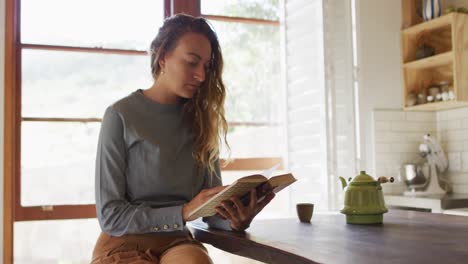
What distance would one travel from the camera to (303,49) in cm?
352

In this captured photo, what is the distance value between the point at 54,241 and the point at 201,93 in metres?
1.48

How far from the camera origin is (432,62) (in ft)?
11.5

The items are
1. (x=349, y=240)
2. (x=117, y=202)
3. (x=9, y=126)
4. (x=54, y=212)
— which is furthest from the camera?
(x=54, y=212)

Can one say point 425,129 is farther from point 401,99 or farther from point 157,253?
point 157,253

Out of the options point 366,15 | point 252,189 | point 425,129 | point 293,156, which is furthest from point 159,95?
point 425,129

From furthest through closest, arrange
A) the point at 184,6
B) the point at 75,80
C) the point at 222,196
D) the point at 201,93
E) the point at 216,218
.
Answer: the point at 184,6
the point at 75,80
the point at 201,93
the point at 216,218
the point at 222,196

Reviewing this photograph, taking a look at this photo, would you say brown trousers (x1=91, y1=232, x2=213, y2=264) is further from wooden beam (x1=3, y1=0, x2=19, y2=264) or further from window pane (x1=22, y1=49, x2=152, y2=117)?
window pane (x1=22, y1=49, x2=152, y2=117)

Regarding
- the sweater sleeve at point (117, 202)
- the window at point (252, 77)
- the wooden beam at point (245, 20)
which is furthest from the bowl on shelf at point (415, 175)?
the sweater sleeve at point (117, 202)

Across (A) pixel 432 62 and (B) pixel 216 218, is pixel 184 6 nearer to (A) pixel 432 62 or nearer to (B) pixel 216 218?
(A) pixel 432 62

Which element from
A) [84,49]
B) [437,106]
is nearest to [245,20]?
[84,49]

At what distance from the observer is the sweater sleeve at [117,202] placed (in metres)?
1.69

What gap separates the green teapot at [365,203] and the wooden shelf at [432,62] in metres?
1.80

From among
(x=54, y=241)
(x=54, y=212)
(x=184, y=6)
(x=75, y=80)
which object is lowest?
(x=54, y=241)

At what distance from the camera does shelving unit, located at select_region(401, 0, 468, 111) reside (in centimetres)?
327
